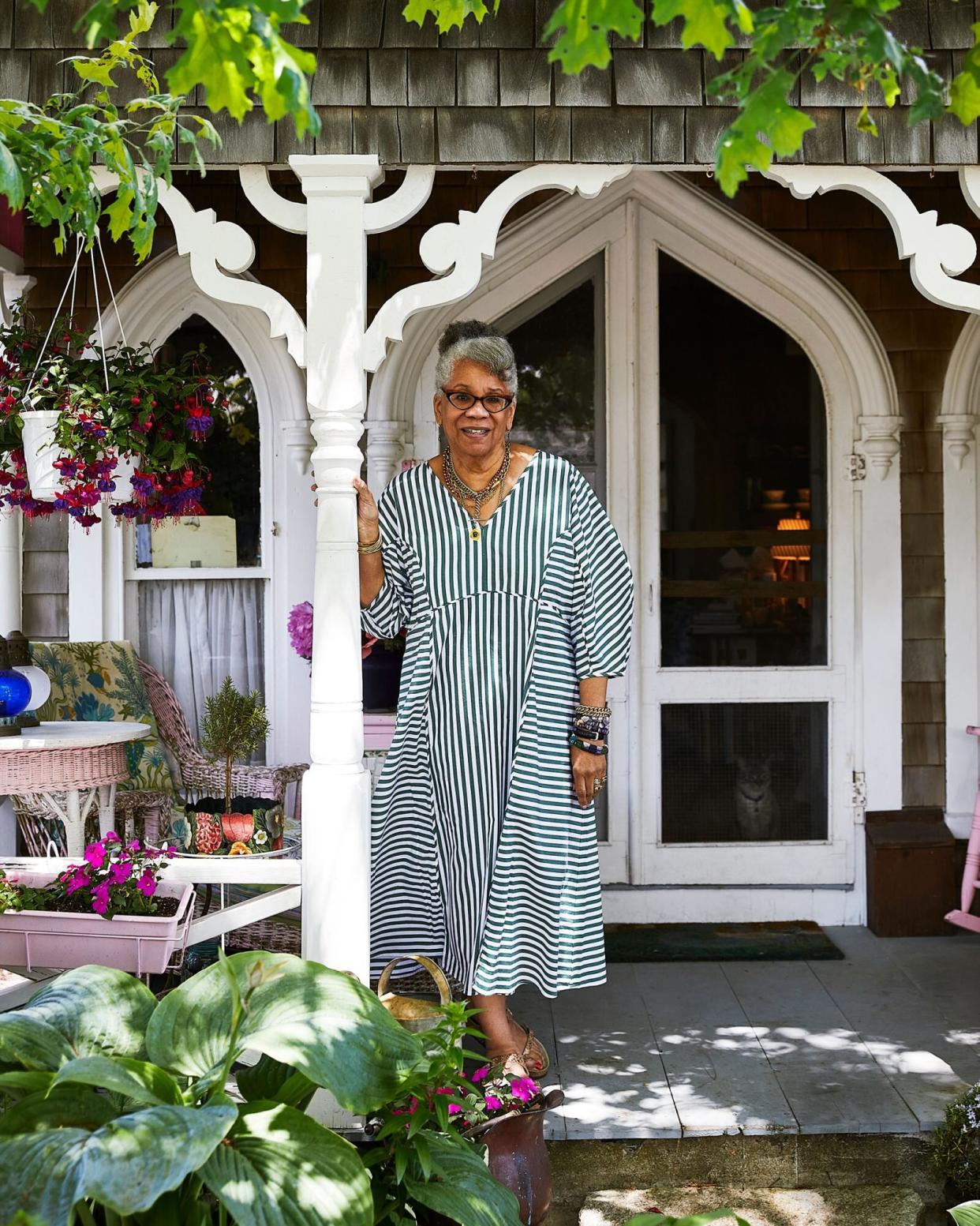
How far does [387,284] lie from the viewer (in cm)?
487

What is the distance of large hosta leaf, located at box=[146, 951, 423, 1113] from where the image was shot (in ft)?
7.38

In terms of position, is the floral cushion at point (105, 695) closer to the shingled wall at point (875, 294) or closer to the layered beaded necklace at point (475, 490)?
the shingled wall at point (875, 294)

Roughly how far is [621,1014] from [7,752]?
196cm

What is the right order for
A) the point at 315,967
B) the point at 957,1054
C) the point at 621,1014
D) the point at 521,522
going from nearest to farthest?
the point at 315,967, the point at 521,522, the point at 957,1054, the point at 621,1014

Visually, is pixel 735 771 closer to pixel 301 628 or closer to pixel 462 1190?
pixel 301 628

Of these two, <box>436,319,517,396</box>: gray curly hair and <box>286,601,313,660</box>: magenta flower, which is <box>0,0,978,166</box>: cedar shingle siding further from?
<box>286,601,313,660</box>: magenta flower

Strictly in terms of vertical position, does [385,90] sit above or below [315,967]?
above

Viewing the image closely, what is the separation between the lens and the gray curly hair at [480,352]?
3287 mm

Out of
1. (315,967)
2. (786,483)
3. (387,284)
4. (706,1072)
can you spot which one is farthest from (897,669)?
(315,967)

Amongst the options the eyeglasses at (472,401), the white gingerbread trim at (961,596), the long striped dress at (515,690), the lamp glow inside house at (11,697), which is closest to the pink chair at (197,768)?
the lamp glow inside house at (11,697)

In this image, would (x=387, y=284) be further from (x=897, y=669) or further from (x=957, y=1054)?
(x=957, y=1054)

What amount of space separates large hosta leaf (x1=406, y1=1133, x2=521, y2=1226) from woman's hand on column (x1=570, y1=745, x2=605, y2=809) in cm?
105

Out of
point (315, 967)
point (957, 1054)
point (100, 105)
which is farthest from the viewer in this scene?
point (957, 1054)

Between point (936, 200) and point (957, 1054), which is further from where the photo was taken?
point (936, 200)
